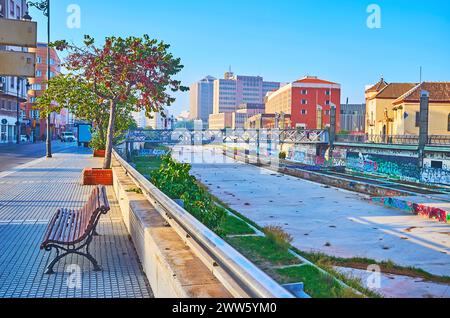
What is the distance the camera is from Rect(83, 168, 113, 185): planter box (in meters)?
18.2

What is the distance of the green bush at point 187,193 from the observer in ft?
29.2

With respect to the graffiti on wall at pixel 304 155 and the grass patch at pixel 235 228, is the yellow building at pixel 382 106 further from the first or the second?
the grass patch at pixel 235 228

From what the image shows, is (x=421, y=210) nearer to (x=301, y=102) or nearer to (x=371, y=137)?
(x=371, y=137)

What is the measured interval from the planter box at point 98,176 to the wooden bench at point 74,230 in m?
9.92

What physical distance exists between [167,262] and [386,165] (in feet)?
114

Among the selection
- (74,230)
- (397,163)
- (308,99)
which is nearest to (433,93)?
(397,163)

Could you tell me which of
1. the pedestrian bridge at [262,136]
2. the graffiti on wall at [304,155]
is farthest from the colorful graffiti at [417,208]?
the pedestrian bridge at [262,136]

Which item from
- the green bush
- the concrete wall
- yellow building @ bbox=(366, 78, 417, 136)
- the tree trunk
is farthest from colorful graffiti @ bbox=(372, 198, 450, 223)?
yellow building @ bbox=(366, 78, 417, 136)

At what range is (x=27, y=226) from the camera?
1024 centimetres

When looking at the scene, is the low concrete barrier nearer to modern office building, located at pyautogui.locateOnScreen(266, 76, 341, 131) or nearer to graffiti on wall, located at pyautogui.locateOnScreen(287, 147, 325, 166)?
graffiti on wall, located at pyautogui.locateOnScreen(287, 147, 325, 166)

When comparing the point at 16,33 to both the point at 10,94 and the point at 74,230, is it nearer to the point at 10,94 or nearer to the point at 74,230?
the point at 74,230

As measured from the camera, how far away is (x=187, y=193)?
1000cm

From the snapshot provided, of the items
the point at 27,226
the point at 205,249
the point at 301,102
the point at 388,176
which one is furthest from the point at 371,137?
the point at 301,102
